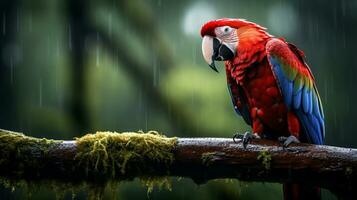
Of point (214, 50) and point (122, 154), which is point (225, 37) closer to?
point (214, 50)

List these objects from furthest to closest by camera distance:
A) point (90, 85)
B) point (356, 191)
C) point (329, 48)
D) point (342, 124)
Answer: point (329, 48)
point (342, 124)
point (90, 85)
point (356, 191)

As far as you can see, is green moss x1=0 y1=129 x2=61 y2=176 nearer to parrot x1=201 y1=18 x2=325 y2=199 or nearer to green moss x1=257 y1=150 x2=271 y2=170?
green moss x1=257 y1=150 x2=271 y2=170

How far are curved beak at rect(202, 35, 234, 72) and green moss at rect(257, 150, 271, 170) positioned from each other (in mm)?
1161

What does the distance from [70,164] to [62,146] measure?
108 mm

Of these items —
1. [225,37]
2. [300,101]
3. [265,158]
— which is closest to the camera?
[265,158]

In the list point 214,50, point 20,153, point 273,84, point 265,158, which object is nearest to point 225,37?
point 214,50

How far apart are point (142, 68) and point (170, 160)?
1.28m

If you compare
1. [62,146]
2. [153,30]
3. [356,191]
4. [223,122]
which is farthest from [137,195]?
[356,191]

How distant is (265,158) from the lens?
251cm

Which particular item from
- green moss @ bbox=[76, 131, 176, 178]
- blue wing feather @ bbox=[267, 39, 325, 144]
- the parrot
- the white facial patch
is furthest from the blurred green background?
green moss @ bbox=[76, 131, 176, 178]

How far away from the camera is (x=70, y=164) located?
2.53 metres

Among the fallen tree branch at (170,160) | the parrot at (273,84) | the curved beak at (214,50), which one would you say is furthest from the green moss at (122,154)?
the curved beak at (214,50)

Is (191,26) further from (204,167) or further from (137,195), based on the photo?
(204,167)

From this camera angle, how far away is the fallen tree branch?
2473mm
